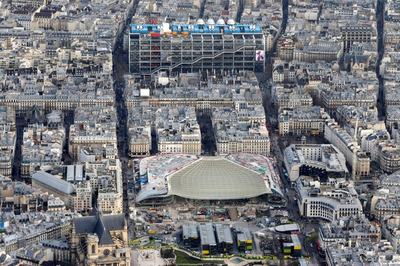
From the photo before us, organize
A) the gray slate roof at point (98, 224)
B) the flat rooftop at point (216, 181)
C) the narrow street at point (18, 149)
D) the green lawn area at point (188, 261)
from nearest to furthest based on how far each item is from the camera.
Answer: the gray slate roof at point (98, 224), the green lawn area at point (188, 261), the flat rooftop at point (216, 181), the narrow street at point (18, 149)

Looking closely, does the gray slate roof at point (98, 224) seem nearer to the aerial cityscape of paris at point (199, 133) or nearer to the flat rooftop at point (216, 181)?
the aerial cityscape of paris at point (199, 133)

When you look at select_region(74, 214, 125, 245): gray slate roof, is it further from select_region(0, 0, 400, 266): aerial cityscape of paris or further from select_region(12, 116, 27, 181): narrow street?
select_region(12, 116, 27, 181): narrow street

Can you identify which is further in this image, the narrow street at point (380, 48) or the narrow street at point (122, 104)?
the narrow street at point (380, 48)

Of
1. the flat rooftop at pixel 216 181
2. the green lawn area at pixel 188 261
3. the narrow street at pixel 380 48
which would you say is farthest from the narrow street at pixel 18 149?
the narrow street at pixel 380 48

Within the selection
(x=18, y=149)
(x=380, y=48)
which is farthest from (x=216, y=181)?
(x=380, y=48)

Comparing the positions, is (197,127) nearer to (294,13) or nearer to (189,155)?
(189,155)

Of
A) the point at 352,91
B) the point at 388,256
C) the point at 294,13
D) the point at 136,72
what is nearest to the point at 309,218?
the point at 388,256

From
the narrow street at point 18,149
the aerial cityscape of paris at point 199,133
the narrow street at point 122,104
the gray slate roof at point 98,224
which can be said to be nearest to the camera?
the gray slate roof at point 98,224

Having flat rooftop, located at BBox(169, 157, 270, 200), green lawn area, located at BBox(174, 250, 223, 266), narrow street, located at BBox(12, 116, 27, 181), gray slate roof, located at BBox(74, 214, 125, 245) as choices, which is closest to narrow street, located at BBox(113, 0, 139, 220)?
flat rooftop, located at BBox(169, 157, 270, 200)
